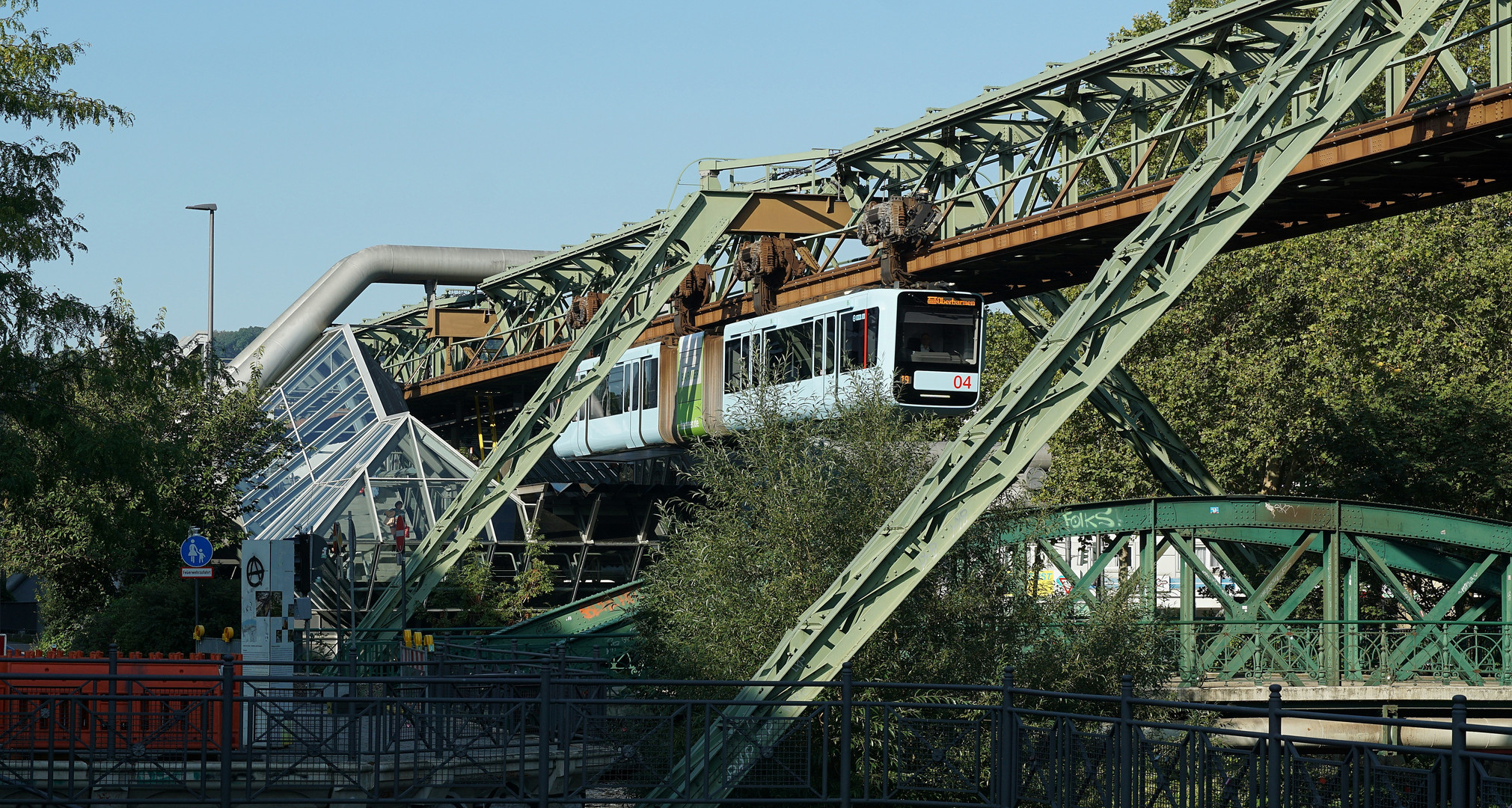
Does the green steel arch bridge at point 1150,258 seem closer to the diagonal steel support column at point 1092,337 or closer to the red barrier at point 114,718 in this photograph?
the diagonal steel support column at point 1092,337

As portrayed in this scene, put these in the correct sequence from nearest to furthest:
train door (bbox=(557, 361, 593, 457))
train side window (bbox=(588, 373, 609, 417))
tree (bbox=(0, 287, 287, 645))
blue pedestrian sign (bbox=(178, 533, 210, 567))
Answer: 1. tree (bbox=(0, 287, 287, 645))
2. blue pedestrian sign (bbox=(178, 533, 210, 567))
3. train side window (bbox=(588, 373, 609, 417))
4. train door (bbox=(557, 361, 593, 457))

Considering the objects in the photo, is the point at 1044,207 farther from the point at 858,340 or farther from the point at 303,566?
the point at 303,566

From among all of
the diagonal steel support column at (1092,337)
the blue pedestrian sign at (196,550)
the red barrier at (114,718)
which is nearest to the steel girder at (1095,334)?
the diagonal steel support column at (1092,337)

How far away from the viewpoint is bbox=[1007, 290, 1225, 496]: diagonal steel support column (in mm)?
29906

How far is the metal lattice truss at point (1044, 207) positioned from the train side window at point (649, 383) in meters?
1.84

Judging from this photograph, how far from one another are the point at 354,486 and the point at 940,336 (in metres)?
16.4

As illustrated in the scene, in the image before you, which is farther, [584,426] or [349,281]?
[349,281]

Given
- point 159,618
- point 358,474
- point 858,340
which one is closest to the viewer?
point 858,340

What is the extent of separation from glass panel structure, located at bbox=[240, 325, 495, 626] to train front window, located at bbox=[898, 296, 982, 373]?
1230cm

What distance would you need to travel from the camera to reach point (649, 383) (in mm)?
36031

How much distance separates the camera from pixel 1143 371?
126 feet

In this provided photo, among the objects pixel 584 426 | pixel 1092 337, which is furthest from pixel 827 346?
pixel 584 426

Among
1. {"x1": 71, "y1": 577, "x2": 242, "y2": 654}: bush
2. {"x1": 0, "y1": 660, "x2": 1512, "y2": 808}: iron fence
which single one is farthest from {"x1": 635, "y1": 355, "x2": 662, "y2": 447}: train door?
{"x1": 0, "y1": 660, "x2": 1512, "y2": 808}: iron fence

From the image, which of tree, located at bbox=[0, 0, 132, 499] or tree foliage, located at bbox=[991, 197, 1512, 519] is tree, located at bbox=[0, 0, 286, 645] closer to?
tree, located at bbox=[0, 0, 132, 499]
